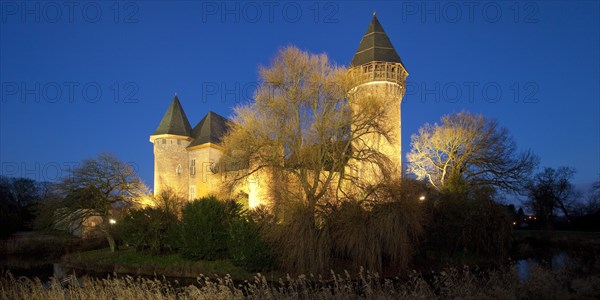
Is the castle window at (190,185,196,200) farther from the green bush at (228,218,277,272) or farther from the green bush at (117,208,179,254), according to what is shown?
the green bush at (228,218,277,272)

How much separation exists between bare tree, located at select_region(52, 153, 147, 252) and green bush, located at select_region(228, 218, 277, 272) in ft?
35.8

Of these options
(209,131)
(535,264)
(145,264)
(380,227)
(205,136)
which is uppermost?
(209,131)

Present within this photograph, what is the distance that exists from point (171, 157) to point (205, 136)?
3.42m

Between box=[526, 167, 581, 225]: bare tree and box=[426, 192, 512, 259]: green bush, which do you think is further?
box=[526, 167, 581, 225]: bare tree

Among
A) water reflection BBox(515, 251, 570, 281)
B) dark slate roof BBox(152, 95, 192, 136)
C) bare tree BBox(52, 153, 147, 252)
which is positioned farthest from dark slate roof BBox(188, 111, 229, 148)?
water reflection BBox(515, 251, 570, 281)

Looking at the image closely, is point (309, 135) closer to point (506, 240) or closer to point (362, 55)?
point (362, 55)

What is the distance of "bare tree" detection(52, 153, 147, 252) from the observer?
24.7 m

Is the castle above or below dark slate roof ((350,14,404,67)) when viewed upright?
below

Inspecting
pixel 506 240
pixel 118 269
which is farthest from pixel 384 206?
pixel 118 269

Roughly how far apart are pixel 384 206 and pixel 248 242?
245 inches

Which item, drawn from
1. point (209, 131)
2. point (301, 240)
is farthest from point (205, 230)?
point (209, 131)

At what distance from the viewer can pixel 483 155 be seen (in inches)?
1178

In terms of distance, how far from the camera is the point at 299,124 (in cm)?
2009

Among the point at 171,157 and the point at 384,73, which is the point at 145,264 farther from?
the point at 384,73
